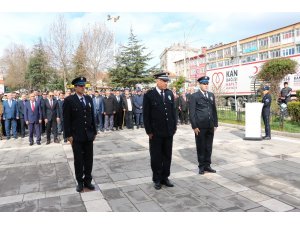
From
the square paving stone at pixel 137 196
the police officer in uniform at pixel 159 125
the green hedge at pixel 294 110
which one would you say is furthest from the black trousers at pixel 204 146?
the green hedge at pixel 294 110

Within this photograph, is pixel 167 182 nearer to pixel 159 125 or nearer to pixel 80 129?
pixel 159 125

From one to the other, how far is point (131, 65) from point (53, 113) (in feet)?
63.6

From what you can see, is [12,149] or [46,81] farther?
[46,81]

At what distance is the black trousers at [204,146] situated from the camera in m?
5.91

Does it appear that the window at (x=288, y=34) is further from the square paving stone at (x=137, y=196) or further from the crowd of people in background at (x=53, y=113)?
the square paving stone at (x=137, y=196)

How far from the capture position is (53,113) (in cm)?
1023

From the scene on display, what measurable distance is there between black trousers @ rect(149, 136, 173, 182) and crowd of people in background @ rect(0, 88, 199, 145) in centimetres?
550

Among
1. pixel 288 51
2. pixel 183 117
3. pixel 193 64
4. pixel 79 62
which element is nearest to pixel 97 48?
pixel 79 62

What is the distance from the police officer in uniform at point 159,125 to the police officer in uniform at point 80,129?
1046 mm

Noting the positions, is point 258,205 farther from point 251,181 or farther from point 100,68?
point 100,68

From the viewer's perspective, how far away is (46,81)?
3534 cm

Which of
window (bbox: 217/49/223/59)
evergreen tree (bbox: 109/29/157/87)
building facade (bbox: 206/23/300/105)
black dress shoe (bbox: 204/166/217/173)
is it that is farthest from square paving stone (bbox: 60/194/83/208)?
window (bbox: 217/49/223/59)

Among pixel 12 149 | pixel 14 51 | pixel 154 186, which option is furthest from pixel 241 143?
pixel 14 51

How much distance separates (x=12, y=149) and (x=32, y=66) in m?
28.3
